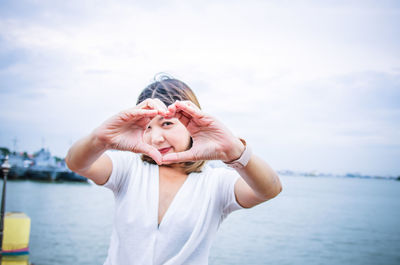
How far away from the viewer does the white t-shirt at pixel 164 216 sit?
5.98 ft

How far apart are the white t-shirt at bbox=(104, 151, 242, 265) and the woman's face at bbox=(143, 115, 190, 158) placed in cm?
23

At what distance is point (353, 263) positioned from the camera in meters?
25.1

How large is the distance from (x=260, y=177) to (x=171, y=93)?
0.83m

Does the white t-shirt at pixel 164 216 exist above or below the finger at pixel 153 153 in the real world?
below

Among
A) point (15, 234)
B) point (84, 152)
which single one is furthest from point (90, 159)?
point (15, 234)

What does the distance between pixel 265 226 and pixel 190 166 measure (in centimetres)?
3674

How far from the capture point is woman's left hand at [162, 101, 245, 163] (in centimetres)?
152

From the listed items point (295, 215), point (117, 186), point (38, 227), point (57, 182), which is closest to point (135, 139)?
point (117, 186)

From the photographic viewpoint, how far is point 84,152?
165cm

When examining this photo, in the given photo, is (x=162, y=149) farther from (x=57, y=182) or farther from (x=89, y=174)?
(x=57, y=182)

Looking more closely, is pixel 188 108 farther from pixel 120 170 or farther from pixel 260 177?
pixel 120 170

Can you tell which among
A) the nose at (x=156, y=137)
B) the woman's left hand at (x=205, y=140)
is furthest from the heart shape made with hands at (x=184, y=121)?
the nose at (x=156, y=137)

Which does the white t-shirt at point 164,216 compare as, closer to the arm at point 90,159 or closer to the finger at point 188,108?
the arm at point 90,159

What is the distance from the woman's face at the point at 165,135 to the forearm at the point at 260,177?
0.49 meters
